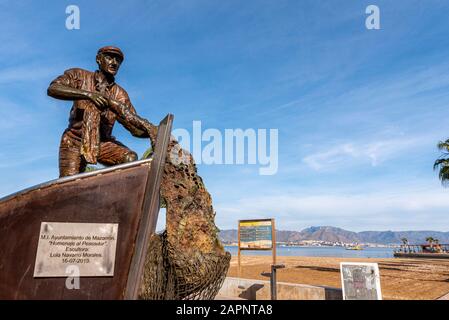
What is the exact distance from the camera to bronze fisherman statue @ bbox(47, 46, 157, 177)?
3.25m

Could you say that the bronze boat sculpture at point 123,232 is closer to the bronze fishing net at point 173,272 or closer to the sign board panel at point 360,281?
the bronze fishing net at point 173,272

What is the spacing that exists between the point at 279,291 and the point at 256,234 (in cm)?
167

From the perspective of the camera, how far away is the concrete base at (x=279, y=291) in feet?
23.2

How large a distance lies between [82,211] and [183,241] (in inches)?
46.7

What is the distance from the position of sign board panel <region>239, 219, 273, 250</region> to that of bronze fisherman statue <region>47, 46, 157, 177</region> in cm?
607

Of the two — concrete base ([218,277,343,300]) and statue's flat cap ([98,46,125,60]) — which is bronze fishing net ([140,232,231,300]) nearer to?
statue's flat cap ([98,46,125,60])

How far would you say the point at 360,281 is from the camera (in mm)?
6258

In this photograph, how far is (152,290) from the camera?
326 centimetres

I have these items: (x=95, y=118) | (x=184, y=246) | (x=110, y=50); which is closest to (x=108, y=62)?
(x=110, y=50)

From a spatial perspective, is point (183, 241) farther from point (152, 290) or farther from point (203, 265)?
point (152, 290)

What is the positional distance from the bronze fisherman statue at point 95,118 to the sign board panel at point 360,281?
5130mm

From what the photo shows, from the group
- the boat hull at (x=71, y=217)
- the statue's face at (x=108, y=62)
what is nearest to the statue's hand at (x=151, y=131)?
the boat hull at (x=71, y=217)
